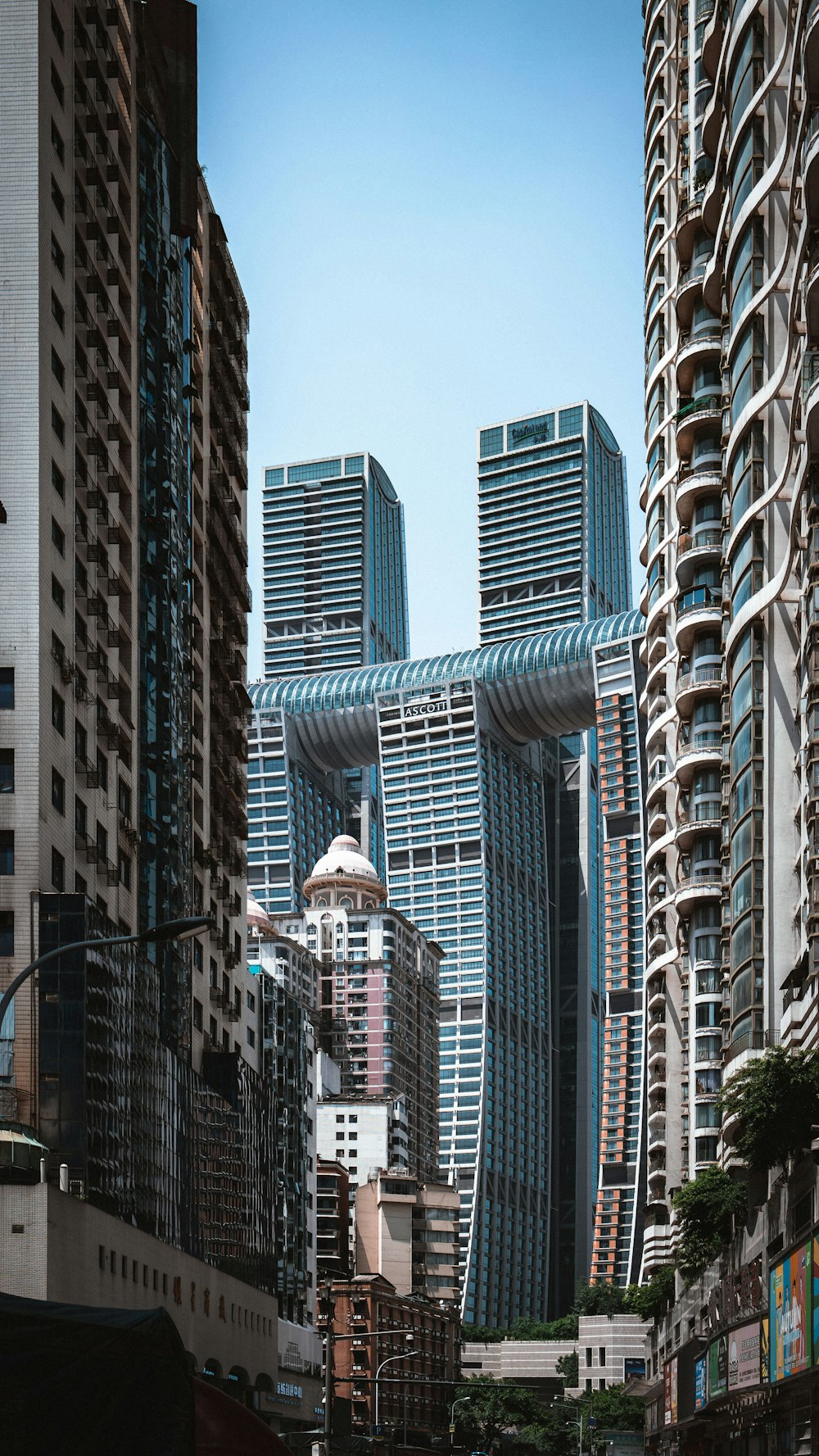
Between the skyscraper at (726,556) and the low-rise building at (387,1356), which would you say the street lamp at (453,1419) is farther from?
the skyscraper at (726,556)

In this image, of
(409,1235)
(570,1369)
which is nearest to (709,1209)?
(409,1235)

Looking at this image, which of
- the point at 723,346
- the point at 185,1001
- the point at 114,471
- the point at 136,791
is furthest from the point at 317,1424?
the point at 723,346

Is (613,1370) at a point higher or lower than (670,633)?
lower

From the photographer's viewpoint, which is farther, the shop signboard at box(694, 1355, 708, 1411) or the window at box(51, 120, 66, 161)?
the window at box(51, 120, 66, 161)

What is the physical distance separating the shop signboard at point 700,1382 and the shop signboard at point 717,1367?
1332mm

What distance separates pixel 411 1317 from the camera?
Result: 16588cm

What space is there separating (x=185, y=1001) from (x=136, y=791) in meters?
11.3

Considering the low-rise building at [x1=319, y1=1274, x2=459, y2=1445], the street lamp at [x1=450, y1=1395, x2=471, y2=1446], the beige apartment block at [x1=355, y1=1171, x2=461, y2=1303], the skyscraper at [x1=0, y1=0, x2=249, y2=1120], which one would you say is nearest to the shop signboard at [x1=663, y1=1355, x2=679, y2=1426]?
the skyscraper at [x1=0, y1=0, x2=249, y2=1120]

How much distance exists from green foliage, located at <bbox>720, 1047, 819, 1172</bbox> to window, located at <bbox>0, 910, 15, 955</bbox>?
78.4ft

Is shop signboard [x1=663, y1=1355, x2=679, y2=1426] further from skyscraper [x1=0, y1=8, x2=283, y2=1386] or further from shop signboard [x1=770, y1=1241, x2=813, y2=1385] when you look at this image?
shop signboard [x1=770, y1=1241, x2=813, y2=1385]

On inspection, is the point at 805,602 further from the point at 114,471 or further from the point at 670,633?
the point at 114,471

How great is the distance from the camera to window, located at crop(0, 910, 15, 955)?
6084cm

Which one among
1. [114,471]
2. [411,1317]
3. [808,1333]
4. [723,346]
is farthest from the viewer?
[411,1317]

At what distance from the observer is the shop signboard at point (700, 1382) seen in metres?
54.1
